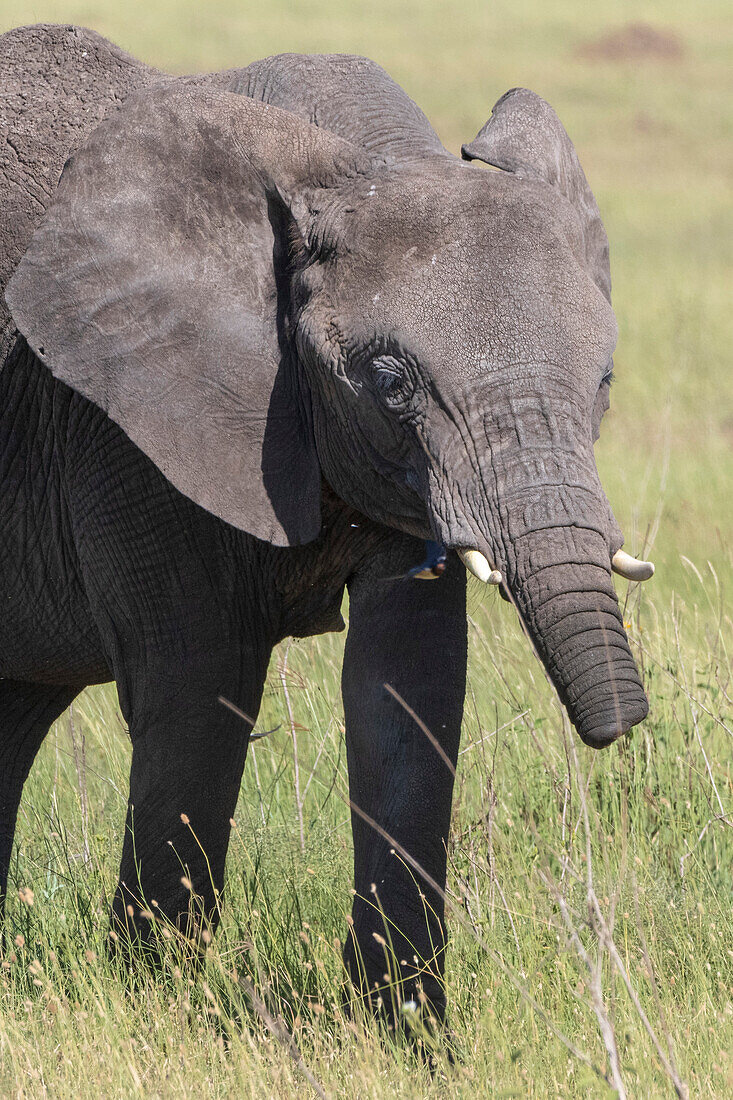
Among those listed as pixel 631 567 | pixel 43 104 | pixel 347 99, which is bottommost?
pixel 631 567

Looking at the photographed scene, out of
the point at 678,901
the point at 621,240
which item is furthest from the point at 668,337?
the point at 678,901

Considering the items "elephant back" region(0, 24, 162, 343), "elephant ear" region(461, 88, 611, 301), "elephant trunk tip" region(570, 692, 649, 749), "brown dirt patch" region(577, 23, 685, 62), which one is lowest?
"elephant trunk tip" region(570, 692, 649, 749)

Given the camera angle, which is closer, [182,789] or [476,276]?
[476,276]

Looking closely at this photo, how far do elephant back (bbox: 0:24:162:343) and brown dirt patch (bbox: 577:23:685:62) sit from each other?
37.2 metres

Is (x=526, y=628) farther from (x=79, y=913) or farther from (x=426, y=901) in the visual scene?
(x=79, y=913)

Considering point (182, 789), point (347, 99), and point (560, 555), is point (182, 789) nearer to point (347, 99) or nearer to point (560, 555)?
point (560, 555)

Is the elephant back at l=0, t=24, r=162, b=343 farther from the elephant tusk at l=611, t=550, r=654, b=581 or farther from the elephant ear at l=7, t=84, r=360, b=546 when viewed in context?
the elephant tusk at l=611, t=550, r=654, b=581

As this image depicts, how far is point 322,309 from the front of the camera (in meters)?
3.26

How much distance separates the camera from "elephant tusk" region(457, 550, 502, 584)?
2793 millimetres

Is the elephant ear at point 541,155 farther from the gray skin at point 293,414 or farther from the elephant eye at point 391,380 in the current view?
the elephant eye at point 391,380

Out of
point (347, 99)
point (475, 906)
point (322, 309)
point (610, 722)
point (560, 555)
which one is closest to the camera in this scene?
point (610, 722)

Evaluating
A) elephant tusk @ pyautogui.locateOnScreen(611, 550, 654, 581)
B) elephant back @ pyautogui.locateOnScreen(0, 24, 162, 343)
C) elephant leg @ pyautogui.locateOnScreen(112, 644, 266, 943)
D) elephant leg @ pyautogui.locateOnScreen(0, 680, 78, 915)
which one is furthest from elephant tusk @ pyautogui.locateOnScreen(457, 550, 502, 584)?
elephant leg @ pyautogui.locateOnScreen(0, 680, 78, 915)

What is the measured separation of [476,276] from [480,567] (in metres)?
0.60

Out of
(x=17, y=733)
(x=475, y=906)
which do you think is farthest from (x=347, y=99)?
(x=17, y=733)
